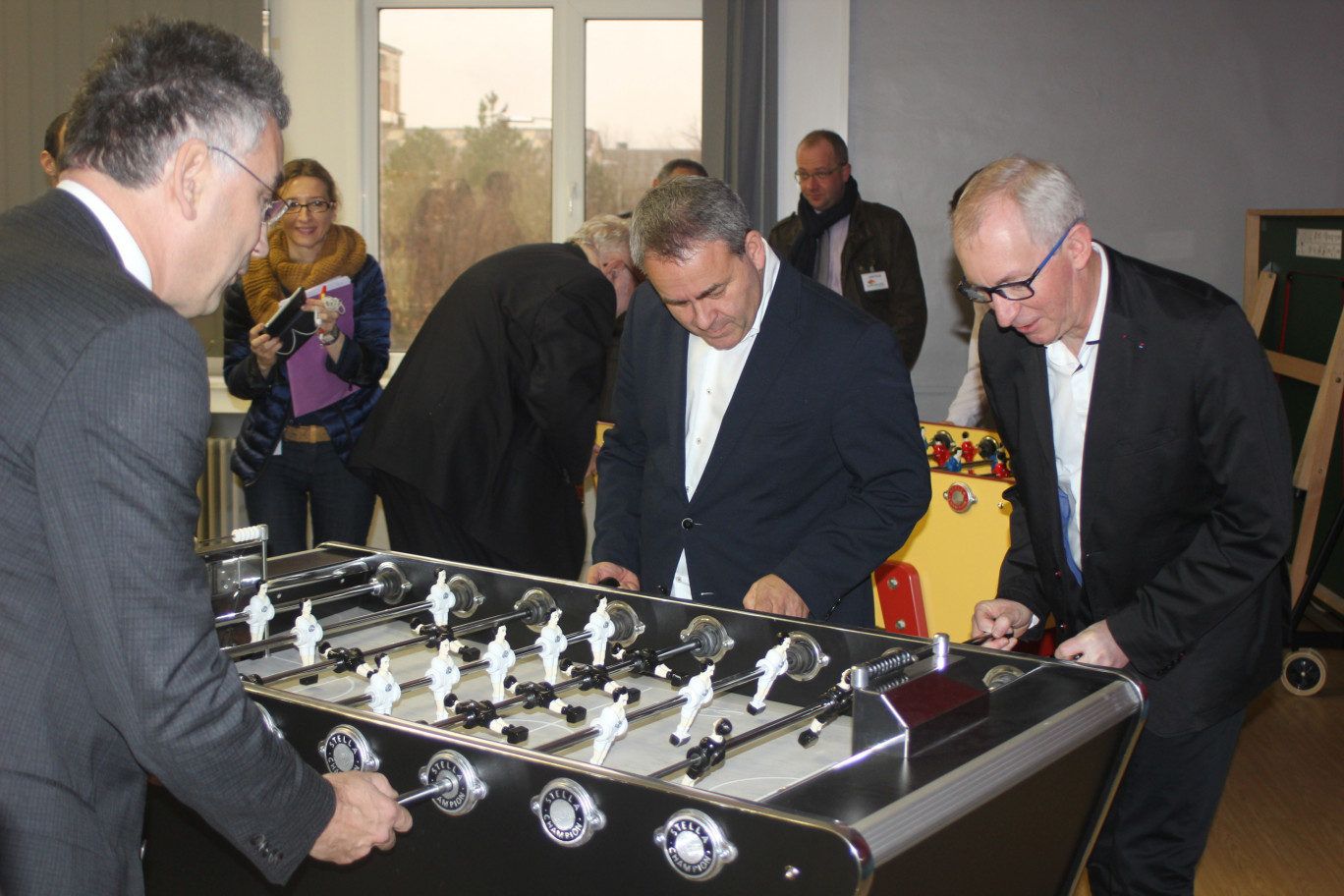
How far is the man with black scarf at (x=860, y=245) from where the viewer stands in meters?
4.44

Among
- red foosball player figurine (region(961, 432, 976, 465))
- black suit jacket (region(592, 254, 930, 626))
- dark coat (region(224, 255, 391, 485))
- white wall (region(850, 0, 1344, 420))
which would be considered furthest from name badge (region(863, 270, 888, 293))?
black suit jacket (region(592, 254, 930, 626))

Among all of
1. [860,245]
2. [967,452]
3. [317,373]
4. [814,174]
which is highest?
[814,174]

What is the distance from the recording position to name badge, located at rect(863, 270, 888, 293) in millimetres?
4484

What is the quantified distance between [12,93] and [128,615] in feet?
13.8

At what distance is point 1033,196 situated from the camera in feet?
5.68

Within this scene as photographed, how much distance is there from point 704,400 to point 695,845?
120 centimetres

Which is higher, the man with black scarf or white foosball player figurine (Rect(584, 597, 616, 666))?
the man with black scarf

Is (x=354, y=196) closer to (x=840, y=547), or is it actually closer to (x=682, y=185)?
(x=682, y=185)

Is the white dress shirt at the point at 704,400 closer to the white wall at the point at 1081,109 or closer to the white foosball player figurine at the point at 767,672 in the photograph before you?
the white foosball player figurine at the point at 767,672

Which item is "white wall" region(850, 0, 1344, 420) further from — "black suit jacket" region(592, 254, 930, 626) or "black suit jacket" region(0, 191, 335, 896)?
"black suit jacket" region(0, 191, 335, 896)

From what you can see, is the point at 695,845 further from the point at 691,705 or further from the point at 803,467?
the point at 803,467

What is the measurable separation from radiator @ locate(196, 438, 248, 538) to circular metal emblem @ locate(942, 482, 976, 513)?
2867 mm

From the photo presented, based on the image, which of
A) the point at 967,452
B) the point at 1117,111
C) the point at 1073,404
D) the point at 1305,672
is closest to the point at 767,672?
the point at 1073,404

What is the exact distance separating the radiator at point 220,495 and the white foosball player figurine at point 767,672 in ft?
11.3
